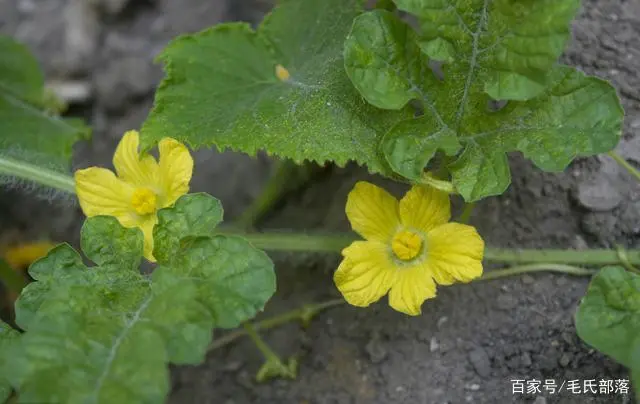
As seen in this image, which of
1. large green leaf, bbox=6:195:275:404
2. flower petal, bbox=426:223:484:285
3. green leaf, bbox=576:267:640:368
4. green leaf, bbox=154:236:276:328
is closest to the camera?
large green leaf, bbox=6:195:275:404

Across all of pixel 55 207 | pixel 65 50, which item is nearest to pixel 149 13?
pixel 65 50

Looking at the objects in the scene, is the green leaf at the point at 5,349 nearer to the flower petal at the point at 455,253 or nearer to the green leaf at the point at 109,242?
the green leaf at the point at 109,242

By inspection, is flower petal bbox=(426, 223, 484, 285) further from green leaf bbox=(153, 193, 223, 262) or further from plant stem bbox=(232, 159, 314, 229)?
plant stem bbox=(232, 159, 314, 229)

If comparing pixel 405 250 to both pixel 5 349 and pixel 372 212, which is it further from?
pixel 5 349

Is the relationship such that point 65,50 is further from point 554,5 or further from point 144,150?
point 554,5

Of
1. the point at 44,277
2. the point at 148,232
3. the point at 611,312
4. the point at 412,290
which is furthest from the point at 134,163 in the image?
the point at 611,312

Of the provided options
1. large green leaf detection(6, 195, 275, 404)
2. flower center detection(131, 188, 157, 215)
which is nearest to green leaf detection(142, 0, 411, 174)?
flower center detection(131, 188, 157, 215)

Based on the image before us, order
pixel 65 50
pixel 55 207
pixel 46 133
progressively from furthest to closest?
1. pixel 65 50
2. pixel 55 207
3. pixel 46 133
